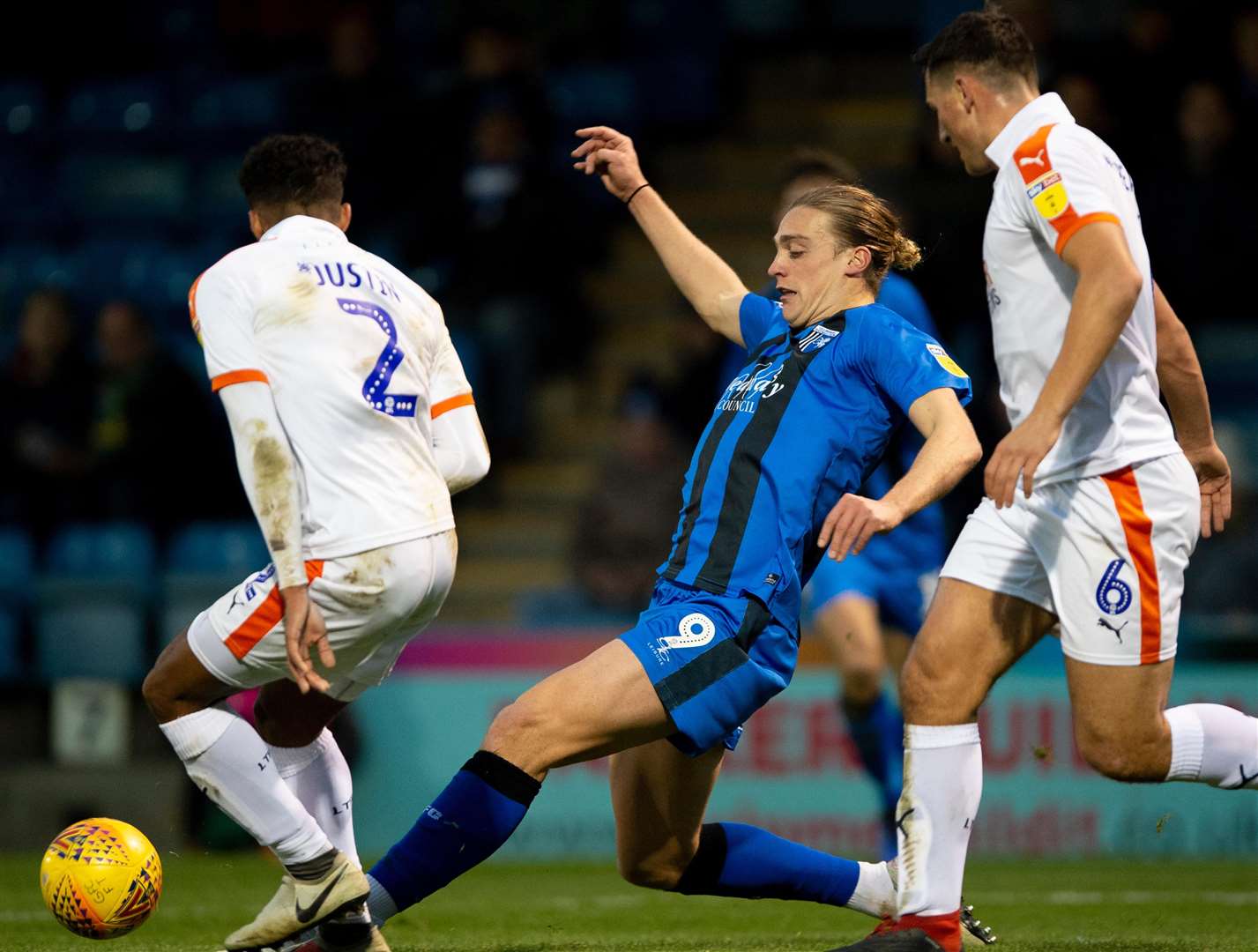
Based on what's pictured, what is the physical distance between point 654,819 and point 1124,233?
1.90m

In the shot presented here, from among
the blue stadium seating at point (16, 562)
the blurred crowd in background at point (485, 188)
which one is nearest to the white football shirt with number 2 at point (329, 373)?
the blurred crowd in background at point (485, 188)

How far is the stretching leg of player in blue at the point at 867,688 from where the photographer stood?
666 centimetres

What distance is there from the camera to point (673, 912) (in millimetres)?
6852

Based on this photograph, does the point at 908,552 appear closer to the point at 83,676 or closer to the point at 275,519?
the point at 275,519

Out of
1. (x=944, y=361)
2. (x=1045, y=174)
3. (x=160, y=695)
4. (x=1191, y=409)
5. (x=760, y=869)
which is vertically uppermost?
(x=1045, y=174)

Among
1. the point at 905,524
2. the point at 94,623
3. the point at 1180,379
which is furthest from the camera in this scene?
the point at 94,623

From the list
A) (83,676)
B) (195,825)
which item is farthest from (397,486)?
(83,676)

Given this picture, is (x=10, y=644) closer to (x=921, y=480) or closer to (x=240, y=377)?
(x=240, y=377)

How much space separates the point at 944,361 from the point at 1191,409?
2.92 feet

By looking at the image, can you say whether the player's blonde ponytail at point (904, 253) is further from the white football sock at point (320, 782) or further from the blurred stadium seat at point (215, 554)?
the blurred stadium seat at point (215, 554)

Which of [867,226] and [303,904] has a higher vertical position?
[867,226]

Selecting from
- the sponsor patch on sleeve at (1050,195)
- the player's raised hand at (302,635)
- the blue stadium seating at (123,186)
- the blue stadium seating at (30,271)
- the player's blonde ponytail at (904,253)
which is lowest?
the player's raised hand at (302,635)

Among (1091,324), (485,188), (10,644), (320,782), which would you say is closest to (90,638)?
(10,644)

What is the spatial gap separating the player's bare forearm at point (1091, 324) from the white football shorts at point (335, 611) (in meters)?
1.67
